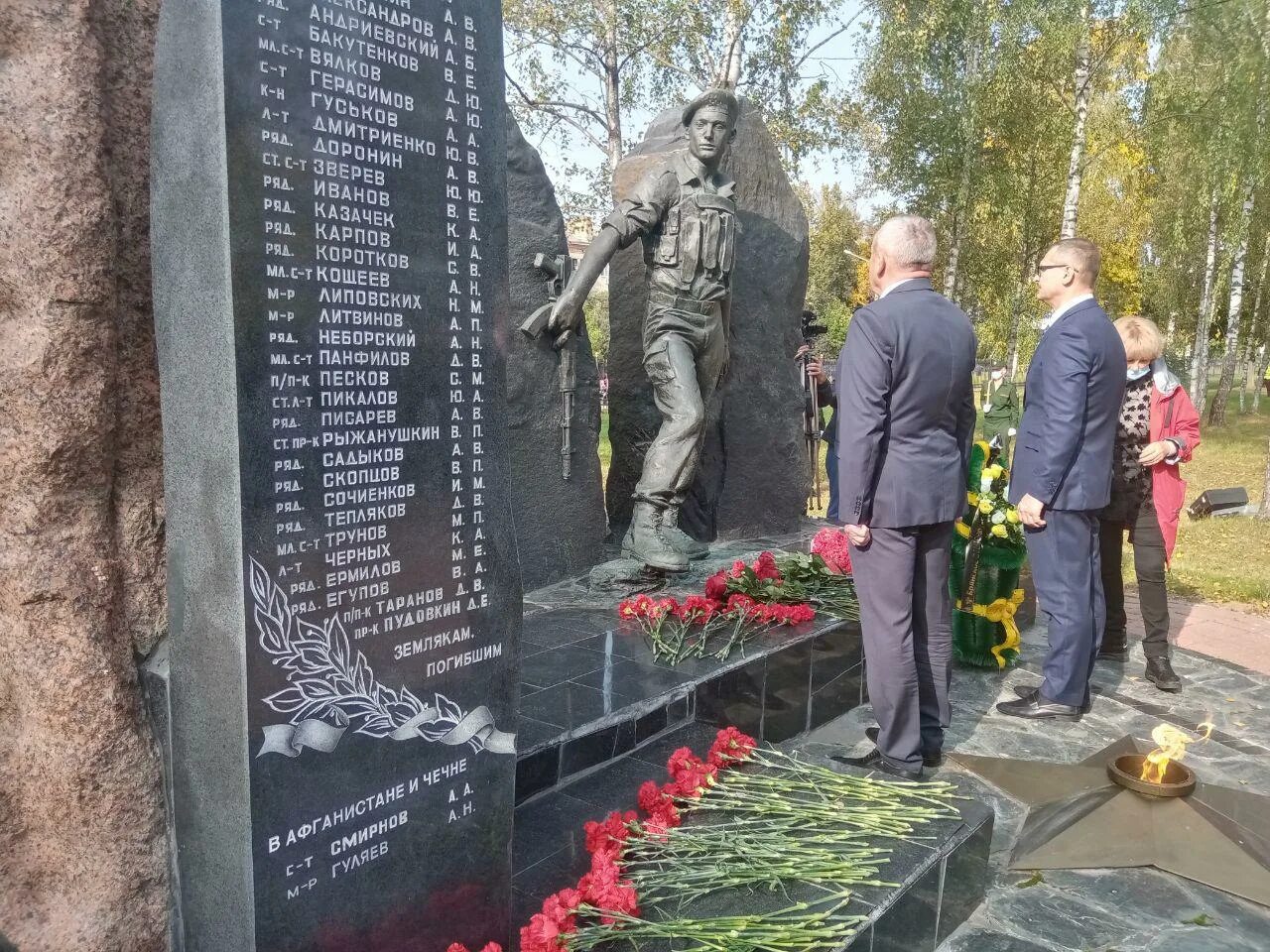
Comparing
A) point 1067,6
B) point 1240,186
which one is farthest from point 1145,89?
point 1240,186

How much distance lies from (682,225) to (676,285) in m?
0.34

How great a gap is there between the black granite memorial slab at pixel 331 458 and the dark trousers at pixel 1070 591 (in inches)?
123

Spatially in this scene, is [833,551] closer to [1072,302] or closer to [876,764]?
[1072,302]

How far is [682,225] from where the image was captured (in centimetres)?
528

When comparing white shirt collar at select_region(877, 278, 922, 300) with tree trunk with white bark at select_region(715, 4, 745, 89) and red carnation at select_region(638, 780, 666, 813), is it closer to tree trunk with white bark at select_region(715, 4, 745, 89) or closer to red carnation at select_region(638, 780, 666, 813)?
red carnation at select_region(638, 780, 666, 813)

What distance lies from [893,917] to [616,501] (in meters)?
4.30

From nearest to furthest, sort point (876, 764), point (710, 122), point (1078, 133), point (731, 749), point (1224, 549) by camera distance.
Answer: point (731, 749) → point (876, 764) → point (710, 122) → point (1224, 549) → point (1078, 133)

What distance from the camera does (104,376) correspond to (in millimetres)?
1896

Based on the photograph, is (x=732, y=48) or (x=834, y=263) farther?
(x=834, y=263)

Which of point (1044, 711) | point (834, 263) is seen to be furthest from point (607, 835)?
point (834, 263)

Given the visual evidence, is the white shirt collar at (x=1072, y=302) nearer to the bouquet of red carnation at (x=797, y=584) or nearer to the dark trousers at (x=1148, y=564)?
the dark trousers at (x=1148, y=564)

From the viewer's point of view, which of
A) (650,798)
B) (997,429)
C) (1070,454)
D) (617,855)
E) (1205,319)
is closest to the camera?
(617,855)

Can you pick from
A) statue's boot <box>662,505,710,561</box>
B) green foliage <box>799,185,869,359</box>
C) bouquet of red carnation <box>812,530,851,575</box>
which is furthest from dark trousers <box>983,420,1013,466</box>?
green foliage <box>799,185,869,359</box>

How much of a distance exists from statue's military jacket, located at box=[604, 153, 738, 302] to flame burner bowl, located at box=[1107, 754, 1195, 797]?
3190 millimetres
